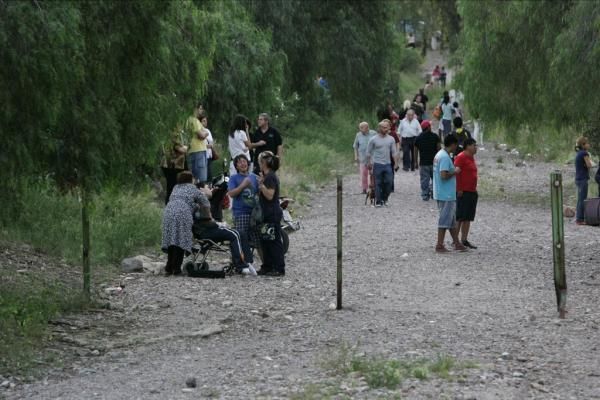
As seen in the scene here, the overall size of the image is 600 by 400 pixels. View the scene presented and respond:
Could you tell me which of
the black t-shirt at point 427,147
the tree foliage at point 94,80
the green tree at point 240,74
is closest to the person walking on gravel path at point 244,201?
the tree foliage at point 94,80

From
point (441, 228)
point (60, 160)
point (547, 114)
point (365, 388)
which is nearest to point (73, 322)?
point (60, 160)

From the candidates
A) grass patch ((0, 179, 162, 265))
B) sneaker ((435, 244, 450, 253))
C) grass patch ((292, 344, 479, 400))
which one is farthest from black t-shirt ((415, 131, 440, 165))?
→ grass patch ((292, 344, 479, 400))

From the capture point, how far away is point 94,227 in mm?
19891

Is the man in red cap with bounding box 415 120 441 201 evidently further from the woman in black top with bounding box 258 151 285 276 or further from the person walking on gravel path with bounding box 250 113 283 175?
the woman in black top with bounding box 258 151 285 276

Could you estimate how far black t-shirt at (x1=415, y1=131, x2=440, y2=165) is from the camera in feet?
89.8

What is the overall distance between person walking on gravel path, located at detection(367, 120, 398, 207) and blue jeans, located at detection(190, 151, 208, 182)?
226 inches

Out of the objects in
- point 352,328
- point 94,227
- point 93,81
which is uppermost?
point 93,81

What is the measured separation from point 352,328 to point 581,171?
1157 cm

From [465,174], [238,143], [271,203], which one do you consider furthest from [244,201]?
[238,143]

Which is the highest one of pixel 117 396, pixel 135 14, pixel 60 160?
pixel 135 14

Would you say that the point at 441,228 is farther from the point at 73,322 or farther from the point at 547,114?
the point at 547,114

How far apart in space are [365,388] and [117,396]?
1978 mm

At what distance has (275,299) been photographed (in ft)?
50.5

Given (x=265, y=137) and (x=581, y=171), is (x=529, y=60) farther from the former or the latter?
(x=265, y=137)
